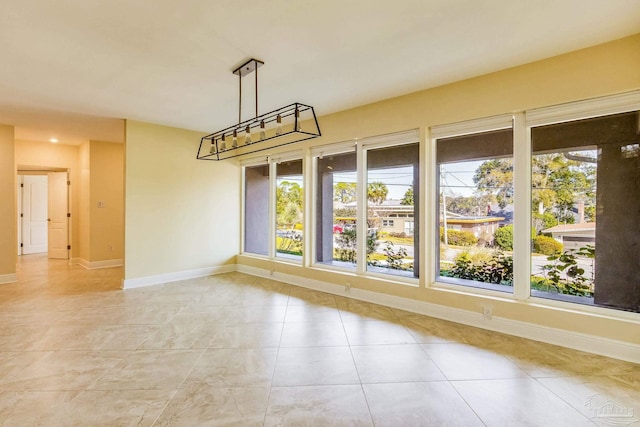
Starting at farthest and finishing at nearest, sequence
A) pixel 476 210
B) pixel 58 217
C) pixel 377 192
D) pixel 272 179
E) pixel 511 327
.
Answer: pixel 58 217 → pixel 272 179 → pixel 377 192 → pixel 476 210 → pixel 511 327

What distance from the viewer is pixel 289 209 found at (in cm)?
537

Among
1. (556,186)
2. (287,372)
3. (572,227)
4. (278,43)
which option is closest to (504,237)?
(572,227)

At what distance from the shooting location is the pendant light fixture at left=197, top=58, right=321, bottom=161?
290cm

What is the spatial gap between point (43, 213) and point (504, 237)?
11.1 m

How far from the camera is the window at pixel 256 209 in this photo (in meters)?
5.90

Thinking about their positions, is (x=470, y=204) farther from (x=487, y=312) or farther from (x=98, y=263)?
(x=98, y=263)

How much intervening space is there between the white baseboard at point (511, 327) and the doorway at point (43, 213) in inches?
269

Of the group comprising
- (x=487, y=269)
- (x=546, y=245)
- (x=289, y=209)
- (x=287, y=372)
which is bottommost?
(x=287, y=372)

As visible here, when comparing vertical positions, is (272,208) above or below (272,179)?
→ below

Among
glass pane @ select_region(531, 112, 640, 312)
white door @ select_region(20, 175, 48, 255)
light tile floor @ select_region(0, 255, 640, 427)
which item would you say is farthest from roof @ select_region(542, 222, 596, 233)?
white door @ select_region(20, 175, 48, 255)

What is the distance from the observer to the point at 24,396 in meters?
2.03

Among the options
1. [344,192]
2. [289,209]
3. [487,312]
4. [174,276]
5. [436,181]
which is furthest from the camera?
[289,209]

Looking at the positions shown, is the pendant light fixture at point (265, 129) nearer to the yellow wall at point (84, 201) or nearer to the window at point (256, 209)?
the window at point (256, 209)

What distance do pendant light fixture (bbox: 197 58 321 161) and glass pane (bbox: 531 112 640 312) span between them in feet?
7.66
